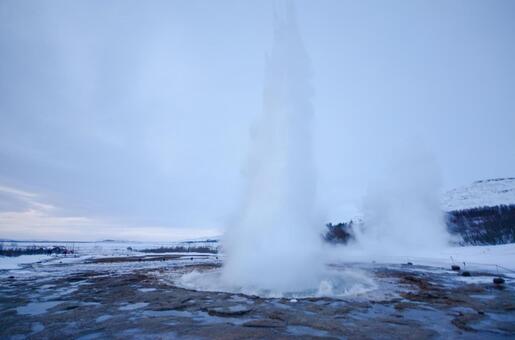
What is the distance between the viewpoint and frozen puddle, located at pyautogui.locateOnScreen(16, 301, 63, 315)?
44.7 ft

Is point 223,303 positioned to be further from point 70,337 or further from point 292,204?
point 292,204

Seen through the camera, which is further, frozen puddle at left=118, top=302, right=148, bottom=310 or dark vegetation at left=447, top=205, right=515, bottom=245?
dark vegetation at left=447, top=205, right=515, bottom=245

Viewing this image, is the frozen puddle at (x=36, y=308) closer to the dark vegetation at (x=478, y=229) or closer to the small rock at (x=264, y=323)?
the small rock at (x=264, y=323)

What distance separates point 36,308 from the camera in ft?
47.3

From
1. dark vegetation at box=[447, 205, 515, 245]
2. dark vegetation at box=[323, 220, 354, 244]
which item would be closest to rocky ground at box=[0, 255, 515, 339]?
dark vegetation at box=[447, 205, 515, 245]

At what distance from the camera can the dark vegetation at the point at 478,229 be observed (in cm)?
7316

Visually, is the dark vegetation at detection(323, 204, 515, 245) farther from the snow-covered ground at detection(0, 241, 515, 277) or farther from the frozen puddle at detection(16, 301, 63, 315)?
the frozen puddle at detection(16, 301, 63, 315)

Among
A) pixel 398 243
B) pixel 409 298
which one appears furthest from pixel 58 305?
pixel 398 243

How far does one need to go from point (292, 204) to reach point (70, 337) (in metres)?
15.8

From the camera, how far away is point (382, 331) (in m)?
10.1

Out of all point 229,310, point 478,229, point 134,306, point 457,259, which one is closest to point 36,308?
point 134,306

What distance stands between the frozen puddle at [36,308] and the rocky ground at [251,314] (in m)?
0.05

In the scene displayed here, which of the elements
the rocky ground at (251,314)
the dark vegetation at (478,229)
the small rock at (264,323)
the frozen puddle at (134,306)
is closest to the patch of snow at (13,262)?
the rocky ground at (251,314)

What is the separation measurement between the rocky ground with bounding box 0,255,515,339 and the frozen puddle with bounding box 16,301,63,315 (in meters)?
0.05
